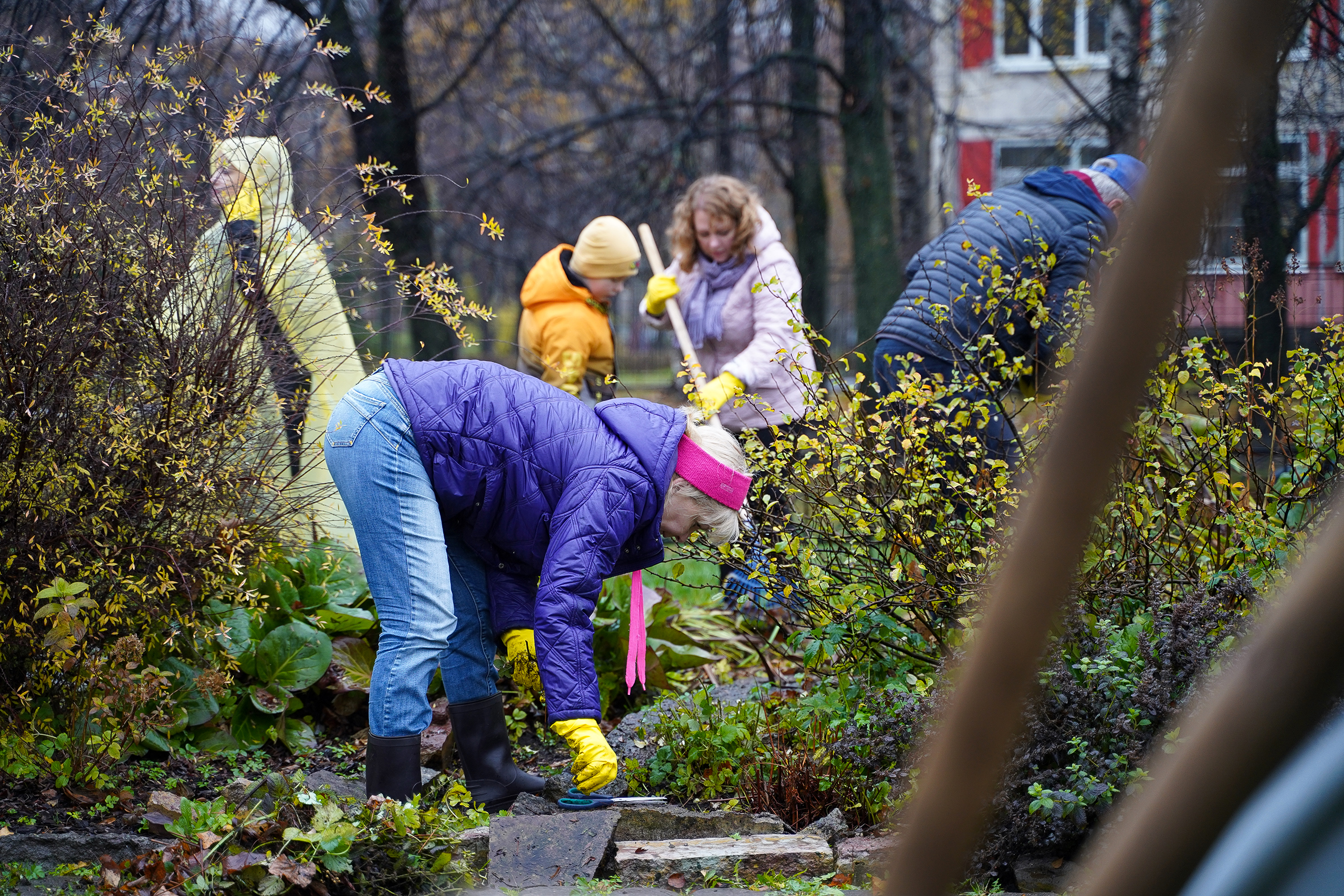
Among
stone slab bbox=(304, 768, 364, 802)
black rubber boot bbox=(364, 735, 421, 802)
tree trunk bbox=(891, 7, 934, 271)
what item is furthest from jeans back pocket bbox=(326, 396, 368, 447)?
tree trunk bbox=(891, 7, 934, 271)

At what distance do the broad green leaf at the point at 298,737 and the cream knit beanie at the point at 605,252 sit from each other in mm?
2261

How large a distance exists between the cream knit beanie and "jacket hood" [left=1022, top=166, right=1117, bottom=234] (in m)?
1.72

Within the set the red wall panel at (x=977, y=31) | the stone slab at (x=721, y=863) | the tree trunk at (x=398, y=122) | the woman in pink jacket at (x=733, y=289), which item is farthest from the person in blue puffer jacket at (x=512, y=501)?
the red wall panel at (x=977, y=31)

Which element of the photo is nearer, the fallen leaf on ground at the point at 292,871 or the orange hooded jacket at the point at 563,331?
the fallen leaf on ground at the point at 292,871

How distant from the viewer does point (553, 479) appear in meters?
2.79

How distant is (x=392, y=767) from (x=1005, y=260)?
2.52 m

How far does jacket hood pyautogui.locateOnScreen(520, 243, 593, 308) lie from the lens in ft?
16.1

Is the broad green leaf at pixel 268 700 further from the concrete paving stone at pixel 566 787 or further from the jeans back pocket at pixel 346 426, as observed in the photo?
the jeans back pocket at pixel 346 426

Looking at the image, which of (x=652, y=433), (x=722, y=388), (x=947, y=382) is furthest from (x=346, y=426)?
(x=947, y=382)

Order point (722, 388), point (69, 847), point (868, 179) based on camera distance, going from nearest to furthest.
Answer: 1. point (69, 847)
2. point (722, 388)
3. point (868, 179)

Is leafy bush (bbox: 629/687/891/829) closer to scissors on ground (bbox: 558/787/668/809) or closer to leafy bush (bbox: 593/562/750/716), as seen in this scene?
scissors on ground (bbox: 558/787/668/809)

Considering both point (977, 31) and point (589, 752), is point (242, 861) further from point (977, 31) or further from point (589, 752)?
point (977, 31)

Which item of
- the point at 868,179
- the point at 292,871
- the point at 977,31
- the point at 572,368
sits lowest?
the point at 292,871

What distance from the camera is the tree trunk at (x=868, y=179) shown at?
373 inches
